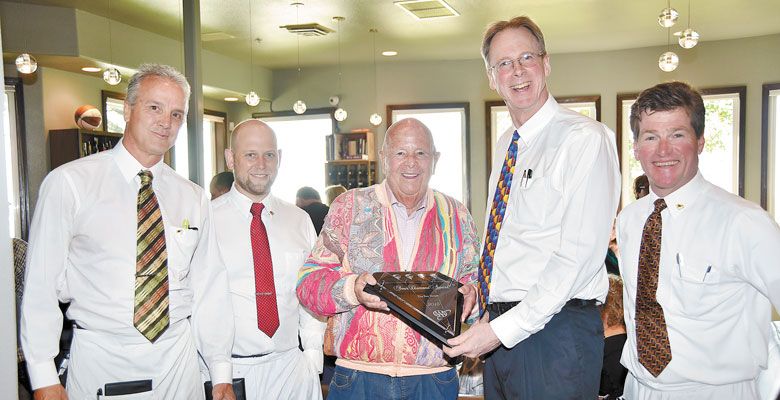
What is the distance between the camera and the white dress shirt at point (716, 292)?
2021 millimetres

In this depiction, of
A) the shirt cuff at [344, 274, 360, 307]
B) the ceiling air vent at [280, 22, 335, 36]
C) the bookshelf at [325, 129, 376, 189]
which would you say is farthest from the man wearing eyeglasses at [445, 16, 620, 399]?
the bookshelf at [325, 129, 376, 189]

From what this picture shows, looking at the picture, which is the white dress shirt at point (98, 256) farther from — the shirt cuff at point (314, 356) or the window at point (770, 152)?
the window at point (770, 152)

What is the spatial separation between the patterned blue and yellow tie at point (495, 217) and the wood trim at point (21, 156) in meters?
7.45

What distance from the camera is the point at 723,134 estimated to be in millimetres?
10117

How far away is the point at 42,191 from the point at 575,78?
32.0 ft

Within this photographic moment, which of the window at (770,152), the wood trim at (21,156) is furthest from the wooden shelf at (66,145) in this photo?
the window at (770,152)

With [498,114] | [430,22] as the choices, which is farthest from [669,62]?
[498,114]

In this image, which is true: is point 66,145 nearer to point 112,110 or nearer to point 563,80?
point 112,110

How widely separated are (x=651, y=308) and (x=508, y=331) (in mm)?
569

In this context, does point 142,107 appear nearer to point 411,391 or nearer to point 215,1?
point 411,391

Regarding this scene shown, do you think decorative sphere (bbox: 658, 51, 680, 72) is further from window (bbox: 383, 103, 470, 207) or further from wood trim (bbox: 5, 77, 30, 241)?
wood trim (bbox: 5, 77, 30, 241)

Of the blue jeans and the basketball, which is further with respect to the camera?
the basketball

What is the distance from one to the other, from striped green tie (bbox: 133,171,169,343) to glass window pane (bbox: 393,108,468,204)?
9.33 metres

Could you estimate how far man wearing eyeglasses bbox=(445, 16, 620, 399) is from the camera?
1862 millimetres
